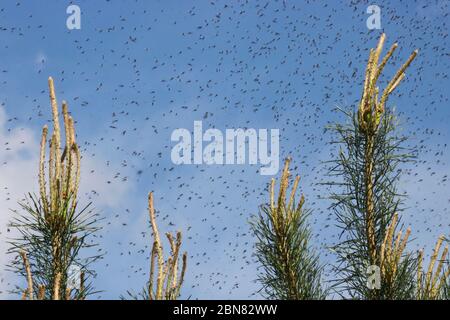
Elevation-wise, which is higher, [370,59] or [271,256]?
[370,59]

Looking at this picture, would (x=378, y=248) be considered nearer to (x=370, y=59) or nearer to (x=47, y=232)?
(x=370, y=59)

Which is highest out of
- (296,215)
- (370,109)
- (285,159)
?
(370,109)

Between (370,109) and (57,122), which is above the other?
(370,109)

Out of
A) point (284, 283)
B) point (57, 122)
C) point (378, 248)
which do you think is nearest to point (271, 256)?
point (284, 283)

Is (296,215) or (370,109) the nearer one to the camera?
(370,109)

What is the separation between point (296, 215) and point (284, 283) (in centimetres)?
44

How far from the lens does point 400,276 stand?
3590mm

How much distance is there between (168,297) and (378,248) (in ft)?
4.20
